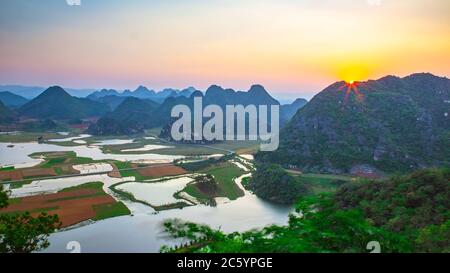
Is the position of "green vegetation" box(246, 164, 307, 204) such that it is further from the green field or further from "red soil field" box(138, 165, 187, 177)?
the green field

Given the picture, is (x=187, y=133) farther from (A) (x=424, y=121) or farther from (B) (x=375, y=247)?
(B) (x=375, y=247)

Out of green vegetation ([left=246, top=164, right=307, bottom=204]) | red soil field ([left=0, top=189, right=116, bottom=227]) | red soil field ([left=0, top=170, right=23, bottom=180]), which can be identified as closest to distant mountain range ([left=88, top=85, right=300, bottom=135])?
red soil field ([left=0, top=170, right=23, bottom=180])

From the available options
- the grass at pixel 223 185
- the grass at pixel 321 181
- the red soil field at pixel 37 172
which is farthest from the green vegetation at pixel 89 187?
the grass at pixel 321 181

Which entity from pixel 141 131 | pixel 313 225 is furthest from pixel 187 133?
pixel 313 225

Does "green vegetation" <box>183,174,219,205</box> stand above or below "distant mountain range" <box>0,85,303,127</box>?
below

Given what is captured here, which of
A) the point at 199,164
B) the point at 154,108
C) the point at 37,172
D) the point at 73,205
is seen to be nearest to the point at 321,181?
the point at 199,164
